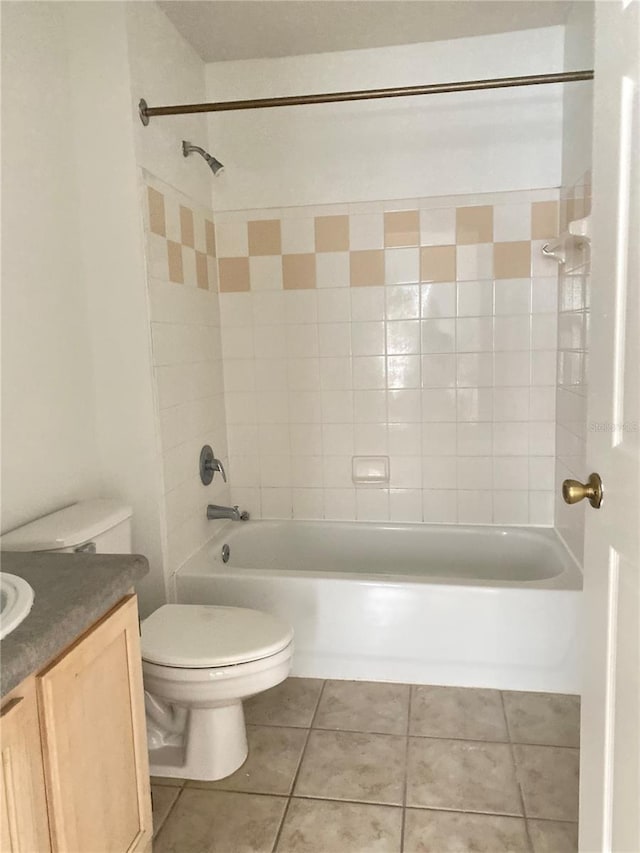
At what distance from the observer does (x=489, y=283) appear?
2.77 meters

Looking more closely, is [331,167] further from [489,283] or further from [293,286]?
[489,283]

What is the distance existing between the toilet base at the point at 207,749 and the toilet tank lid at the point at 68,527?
23.7 inches

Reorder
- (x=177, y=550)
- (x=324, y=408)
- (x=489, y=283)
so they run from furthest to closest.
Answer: (x=324, y=408), (x=489, y=283), (x=177, y=550)

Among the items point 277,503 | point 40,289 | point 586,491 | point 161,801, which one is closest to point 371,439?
point 277,503

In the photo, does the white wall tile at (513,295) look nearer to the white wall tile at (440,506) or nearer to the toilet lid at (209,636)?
the white wall tile at (440,506)

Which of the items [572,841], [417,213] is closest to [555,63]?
[417,213]

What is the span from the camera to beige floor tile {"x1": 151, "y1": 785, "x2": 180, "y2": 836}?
174 centimetres

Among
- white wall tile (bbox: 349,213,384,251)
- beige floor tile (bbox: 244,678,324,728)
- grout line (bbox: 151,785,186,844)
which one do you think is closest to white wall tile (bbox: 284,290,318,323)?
white wall tile (bbox: 349,213,384,251)

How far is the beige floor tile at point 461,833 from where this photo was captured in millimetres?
1603

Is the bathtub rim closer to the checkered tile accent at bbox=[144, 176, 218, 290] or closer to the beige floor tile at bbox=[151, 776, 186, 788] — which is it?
the beige floor tile at bbox=[151, 776, 186, 788]

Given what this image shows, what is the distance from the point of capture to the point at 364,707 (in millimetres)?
2225

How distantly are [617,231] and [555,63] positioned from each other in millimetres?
1933

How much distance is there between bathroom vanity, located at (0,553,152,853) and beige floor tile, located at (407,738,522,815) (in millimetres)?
780

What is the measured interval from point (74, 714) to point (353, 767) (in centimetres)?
104
